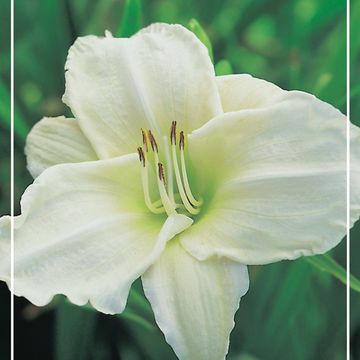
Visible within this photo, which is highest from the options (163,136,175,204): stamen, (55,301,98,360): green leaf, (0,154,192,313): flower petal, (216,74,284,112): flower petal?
(216,74,284,112): flower petal

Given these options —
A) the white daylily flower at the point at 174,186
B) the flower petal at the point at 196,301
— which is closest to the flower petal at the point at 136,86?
the white daylily flower at the point at 174,186

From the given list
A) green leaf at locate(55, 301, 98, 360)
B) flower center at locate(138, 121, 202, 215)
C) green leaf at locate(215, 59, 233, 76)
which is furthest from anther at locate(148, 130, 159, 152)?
green leaf at locate(55, 301, 98, 360)

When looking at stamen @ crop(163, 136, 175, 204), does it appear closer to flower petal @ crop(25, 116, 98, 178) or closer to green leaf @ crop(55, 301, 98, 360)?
flower petal @ crop(25, 116, 98, 178)

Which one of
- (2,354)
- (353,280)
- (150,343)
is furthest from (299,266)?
(2,354)

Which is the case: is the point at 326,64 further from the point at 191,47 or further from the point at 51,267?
the point at 51,267

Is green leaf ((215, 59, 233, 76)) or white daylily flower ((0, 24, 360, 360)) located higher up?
green leaf ((215, 59, 233, 76))

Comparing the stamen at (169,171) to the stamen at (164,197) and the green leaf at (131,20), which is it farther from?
the green leaf at (131,20)
